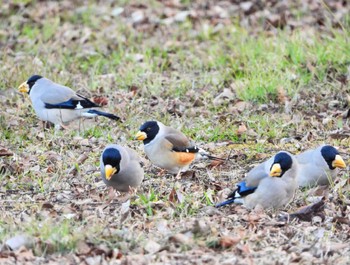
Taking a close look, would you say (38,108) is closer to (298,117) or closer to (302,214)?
(298,117)

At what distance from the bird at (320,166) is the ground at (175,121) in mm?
112

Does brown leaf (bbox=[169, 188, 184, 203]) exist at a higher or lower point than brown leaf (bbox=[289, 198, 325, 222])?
lower

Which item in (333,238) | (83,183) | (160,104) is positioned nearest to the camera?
(333,238)

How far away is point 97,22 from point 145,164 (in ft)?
15.5

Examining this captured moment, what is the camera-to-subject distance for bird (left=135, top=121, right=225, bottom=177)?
788cm

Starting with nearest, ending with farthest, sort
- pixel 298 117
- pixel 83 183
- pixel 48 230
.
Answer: pixel 48 230 → pixel 83 183 → pixel 298 117

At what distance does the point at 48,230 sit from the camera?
581 cm

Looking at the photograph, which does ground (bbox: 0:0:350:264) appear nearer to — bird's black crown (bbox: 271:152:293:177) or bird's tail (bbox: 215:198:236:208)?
bird's tail (bbox: 215:198:236:208)

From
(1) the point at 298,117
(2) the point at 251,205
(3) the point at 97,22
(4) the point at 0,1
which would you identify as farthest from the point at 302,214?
(4) the point at 0,1

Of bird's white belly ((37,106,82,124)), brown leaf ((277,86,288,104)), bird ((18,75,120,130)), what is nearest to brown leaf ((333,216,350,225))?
brown leaf ((277,86,288,104))

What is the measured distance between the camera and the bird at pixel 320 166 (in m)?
7.37

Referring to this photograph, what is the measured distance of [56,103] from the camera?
31.2 ft

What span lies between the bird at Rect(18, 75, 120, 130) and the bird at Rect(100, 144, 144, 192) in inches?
76.9

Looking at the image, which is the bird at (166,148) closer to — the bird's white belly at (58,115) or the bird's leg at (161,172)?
the bird's leg at (161,172)
